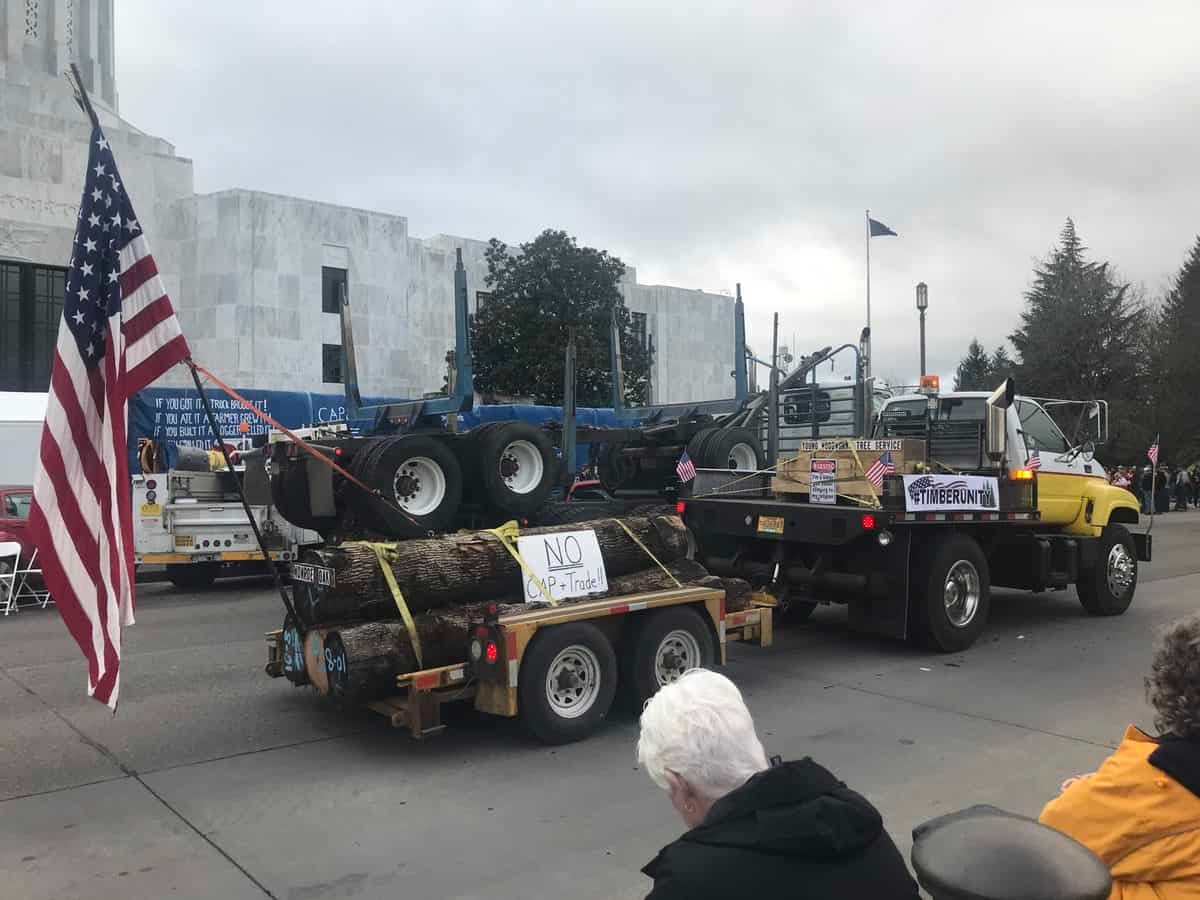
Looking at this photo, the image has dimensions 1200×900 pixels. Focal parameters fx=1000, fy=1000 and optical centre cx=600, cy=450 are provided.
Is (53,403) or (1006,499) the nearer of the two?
(53,403)

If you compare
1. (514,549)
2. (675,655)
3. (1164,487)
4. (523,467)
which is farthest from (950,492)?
(1164,487)

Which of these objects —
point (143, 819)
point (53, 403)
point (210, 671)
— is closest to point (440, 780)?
point (143, 819)

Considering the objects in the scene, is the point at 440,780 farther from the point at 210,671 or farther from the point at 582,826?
the point at 210,671

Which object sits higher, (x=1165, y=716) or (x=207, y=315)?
(x=207, y=315)

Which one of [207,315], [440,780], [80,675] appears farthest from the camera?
[207,315]

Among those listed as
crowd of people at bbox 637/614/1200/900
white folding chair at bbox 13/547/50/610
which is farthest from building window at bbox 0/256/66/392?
crowd of people at bbox 637/614/1200/900

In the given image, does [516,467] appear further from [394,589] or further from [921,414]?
[394,589]

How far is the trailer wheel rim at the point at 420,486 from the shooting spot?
34.7 feet

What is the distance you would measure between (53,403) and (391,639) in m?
2.41

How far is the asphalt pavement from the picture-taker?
4.61m

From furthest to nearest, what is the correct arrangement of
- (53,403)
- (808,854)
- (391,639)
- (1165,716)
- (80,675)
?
(80,675), (391,639), (53,403), (1165,716), (808,854)

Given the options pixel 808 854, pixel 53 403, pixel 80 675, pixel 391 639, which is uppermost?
pixel 53 403

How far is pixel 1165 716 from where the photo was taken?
224 centimetres

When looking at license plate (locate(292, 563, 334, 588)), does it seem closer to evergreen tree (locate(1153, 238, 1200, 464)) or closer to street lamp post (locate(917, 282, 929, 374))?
street lamp post (locate(917, 282, 929, 374))
